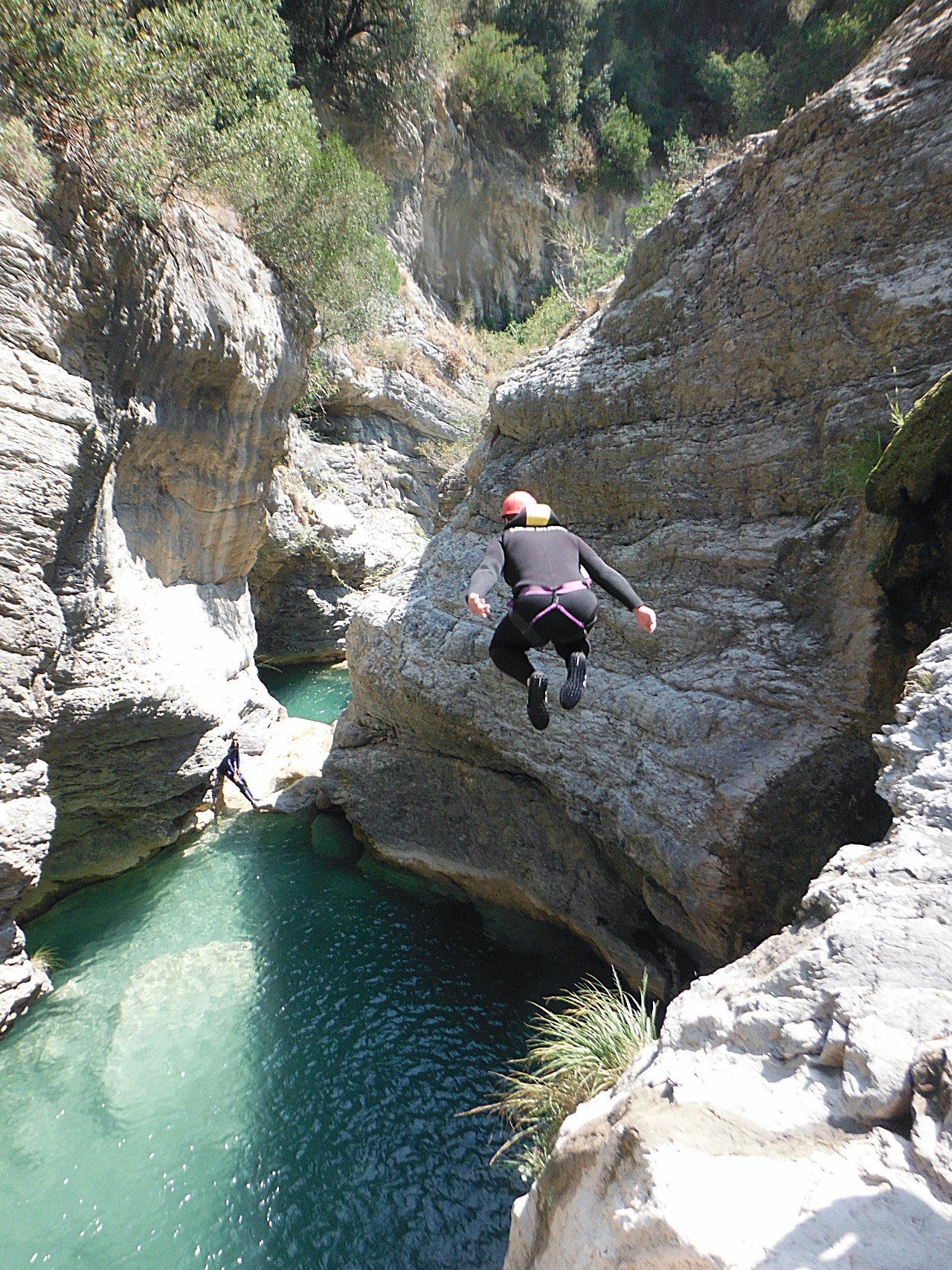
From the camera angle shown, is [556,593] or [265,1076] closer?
[556,593]

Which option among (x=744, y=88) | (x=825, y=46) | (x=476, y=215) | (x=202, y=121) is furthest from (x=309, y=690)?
(x=744, y=88)

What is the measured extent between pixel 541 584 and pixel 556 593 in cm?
12

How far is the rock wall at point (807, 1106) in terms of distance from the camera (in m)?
1.73

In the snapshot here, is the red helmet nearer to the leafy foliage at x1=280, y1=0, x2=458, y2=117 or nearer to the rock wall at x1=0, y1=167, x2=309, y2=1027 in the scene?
the rock wall at x1=0, y1=167, x2=309, y2=1027

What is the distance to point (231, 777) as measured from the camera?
10.3m

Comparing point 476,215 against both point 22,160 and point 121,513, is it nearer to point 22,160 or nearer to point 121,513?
point 121,513

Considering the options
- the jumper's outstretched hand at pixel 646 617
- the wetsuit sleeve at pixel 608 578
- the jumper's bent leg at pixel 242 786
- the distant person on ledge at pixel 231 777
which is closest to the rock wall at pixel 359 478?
the distant person on ledge at pixel 231 777

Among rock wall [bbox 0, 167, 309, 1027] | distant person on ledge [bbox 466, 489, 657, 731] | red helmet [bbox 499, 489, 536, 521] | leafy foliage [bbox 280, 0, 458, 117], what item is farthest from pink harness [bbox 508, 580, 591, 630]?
leafy foliage [bbox 280, 0, 458, 117]

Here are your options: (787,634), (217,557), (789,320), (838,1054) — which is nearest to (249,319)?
(217,557)

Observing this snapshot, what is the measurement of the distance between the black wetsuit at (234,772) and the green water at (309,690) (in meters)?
4.67

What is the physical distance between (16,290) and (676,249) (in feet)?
20.2

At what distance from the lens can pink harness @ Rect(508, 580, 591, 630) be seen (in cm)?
402

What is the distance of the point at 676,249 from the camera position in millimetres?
6227

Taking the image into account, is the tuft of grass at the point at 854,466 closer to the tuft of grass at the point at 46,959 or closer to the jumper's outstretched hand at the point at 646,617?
the jumper's outstretched hand at the point at 646,617
